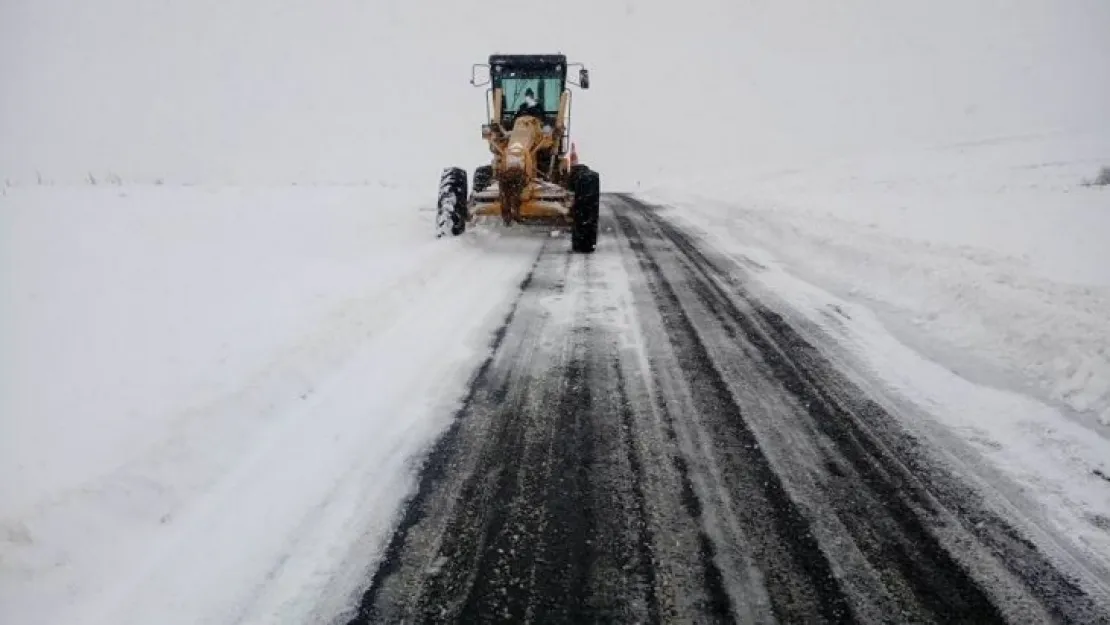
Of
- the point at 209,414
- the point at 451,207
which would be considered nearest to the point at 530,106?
the point at 451,207

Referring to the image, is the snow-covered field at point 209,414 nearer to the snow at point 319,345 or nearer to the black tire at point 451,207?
the snow at point 319,345

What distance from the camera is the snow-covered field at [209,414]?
7.54 ft

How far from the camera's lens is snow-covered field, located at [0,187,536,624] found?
2.30m

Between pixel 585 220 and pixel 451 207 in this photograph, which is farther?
pixel 451 207

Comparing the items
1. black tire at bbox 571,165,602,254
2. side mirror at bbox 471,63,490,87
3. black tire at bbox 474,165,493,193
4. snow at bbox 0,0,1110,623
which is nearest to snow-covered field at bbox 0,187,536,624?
snow at bbox 0,0,1110,623

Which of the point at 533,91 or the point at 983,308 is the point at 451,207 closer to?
the point at 533,91

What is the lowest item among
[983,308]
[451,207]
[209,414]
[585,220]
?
[209,414]

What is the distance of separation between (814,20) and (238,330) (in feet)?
254

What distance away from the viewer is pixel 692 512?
2.71 metres

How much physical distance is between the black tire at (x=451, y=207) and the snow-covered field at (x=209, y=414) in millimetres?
2007

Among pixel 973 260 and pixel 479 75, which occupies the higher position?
pixel 479 75

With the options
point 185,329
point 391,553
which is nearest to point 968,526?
point 391,553

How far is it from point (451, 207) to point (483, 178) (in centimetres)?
303

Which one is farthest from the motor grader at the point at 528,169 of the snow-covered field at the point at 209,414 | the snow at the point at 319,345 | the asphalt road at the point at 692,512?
the asphalt road at the point at 692,512
